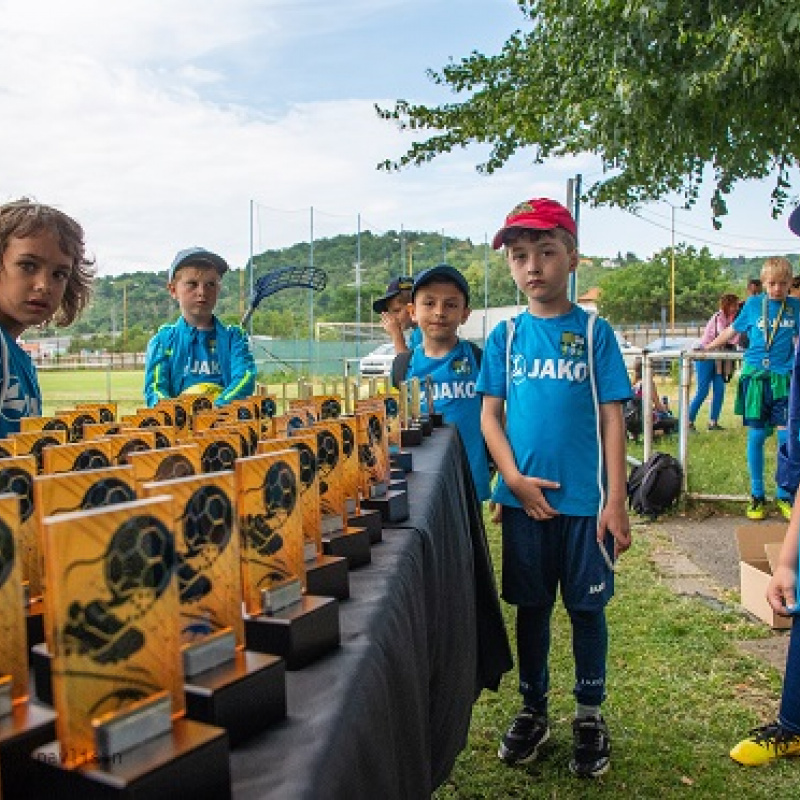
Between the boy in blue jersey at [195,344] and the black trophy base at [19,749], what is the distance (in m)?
2.92

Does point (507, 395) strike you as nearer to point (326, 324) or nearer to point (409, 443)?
point (409, 443)

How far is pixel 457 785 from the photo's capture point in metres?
2.45

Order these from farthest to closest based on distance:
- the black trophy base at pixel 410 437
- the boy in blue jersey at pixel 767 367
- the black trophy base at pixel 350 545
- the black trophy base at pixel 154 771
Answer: the boy in blue jersey at pixel 767 367 → the black trophy base at pixel 410 437 → the black trophy base at pixel 350 545 → the black trophy base at pixel 154 771

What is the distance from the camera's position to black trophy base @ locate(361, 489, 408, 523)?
1.66 meters

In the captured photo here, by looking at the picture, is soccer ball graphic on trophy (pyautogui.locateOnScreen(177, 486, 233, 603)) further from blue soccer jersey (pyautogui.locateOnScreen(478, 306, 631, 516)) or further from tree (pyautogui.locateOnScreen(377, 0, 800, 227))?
tree (pyautogui.locateOnScreen(377, 0, 800, 227))

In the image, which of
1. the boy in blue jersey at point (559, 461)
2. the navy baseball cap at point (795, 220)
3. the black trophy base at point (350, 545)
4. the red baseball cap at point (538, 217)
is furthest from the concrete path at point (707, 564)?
the black trophy base at point (350, 545)

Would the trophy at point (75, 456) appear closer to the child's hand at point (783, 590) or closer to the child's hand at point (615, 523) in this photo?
the child's hand at point (615, 523)

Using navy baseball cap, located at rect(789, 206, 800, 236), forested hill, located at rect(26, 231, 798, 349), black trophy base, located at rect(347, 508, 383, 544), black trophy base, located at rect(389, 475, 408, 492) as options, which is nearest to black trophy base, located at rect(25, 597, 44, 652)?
black trophy base, located at rect(347, 508, 383, 544)

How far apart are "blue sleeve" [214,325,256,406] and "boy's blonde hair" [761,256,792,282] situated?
3879mm

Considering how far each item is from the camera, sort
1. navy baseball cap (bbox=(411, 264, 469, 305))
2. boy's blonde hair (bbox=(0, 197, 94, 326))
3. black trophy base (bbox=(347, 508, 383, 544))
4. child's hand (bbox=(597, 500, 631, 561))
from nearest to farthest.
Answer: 1. black trophy base (bbox=(347, 508, 383, 544))
2. boy's blonde hair (bbox=(0, 197, 94, 326))
3. child's hand (bbox=(597, 500, 631, 561))
4. navy baseball cap (bbox=(411, 264, 469, 305))

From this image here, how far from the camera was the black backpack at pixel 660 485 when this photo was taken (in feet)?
18.6

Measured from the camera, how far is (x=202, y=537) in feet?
2.79

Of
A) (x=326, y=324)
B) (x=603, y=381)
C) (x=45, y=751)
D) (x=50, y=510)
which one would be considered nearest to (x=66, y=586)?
(x=45, y=751)

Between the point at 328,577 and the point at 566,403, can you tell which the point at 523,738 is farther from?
the point at 328,577
